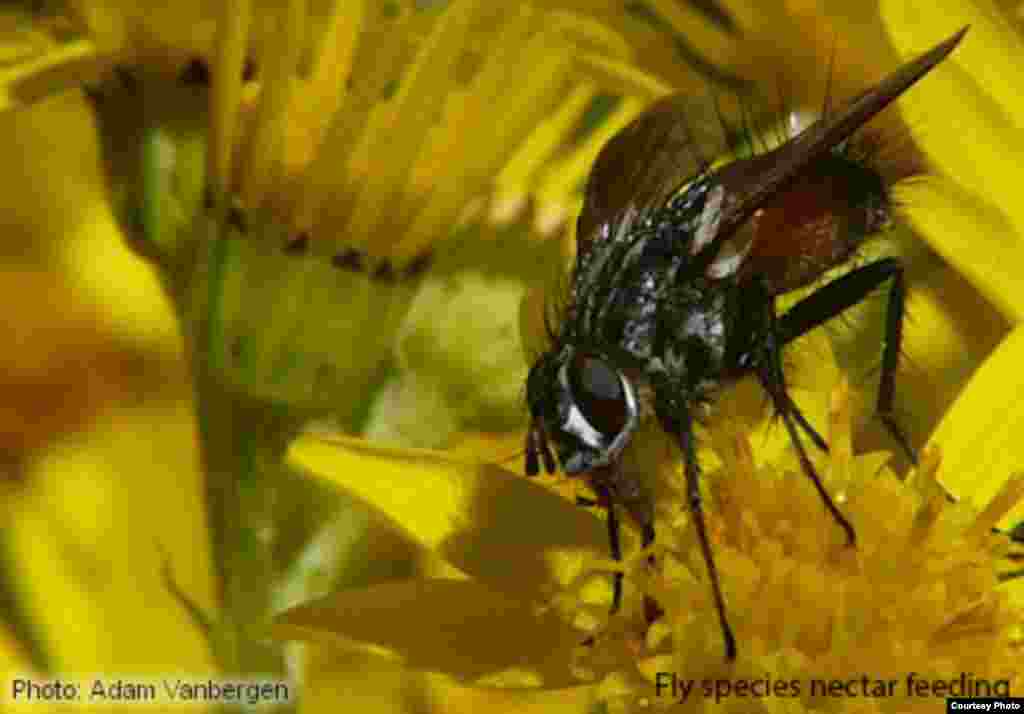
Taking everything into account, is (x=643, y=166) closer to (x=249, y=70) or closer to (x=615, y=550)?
(x=615, y=550)

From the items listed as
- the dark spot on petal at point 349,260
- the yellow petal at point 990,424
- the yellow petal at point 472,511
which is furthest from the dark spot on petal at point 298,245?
the yellow petal at point 990,424

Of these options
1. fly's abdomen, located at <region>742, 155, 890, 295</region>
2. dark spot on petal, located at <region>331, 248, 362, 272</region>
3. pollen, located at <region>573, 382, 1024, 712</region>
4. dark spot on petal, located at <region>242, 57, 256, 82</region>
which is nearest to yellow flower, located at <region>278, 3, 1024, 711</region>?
pollen, located at <region>573, 382, 1024, 712</region>

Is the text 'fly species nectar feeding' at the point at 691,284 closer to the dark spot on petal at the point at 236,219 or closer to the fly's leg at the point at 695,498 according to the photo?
the fly's leg at the point at 695,498

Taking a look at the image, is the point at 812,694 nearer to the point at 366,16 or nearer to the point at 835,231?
the point at 835,231

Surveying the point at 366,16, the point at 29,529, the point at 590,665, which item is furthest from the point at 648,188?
the point at 29,529

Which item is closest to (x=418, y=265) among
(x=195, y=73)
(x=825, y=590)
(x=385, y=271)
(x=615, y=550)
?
(x=385, y=271)

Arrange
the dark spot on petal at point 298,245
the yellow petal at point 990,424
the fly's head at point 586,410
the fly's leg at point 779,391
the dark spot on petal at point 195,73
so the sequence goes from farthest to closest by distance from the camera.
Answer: the dark spot on petal at point 195,73
the dark spot on petal at point 298,245
the yellow petal at point 990,424
the fly's leg at point 779,391
the fly's head at point 586,410

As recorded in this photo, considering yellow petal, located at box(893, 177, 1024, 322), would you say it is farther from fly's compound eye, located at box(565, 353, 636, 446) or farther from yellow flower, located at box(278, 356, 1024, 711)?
fly's compound eye, located at box(565, 353, 636, 446)
